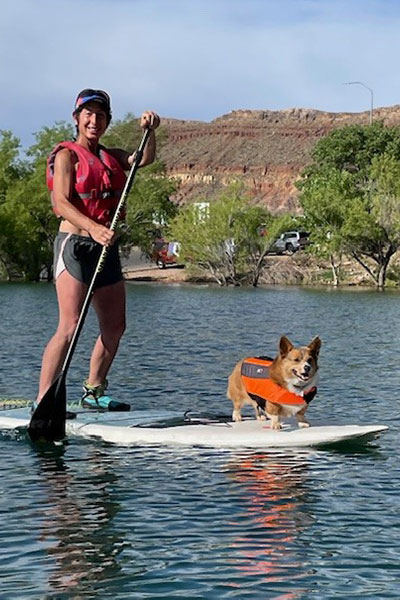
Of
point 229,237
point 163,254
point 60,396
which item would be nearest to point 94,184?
point 60,396

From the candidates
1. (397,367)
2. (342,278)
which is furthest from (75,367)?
(342,278)

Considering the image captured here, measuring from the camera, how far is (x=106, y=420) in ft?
39.2

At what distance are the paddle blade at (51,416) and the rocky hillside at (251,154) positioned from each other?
147 metres

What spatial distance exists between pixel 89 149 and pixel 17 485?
11.6 ft

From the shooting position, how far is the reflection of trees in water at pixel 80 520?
23.8 ft

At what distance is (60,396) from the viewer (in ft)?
37.2

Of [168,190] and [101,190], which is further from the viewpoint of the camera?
[168,190]

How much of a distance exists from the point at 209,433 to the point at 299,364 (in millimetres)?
1083

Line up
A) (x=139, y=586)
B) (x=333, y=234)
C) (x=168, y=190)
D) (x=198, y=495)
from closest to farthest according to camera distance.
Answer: (x=139, y=586) < (x=198, y=495) < (x=333, y=234) < (x=168, y=190)

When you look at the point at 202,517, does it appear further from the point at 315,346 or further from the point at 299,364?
the point at 315,346

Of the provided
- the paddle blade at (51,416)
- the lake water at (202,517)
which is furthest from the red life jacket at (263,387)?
the paddle blade at (51,416)

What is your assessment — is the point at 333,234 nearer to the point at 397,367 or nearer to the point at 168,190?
the point at 168,190

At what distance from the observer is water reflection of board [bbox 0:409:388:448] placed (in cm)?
1111

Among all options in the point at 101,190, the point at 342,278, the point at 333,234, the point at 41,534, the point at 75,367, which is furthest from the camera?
the point at 342,278
